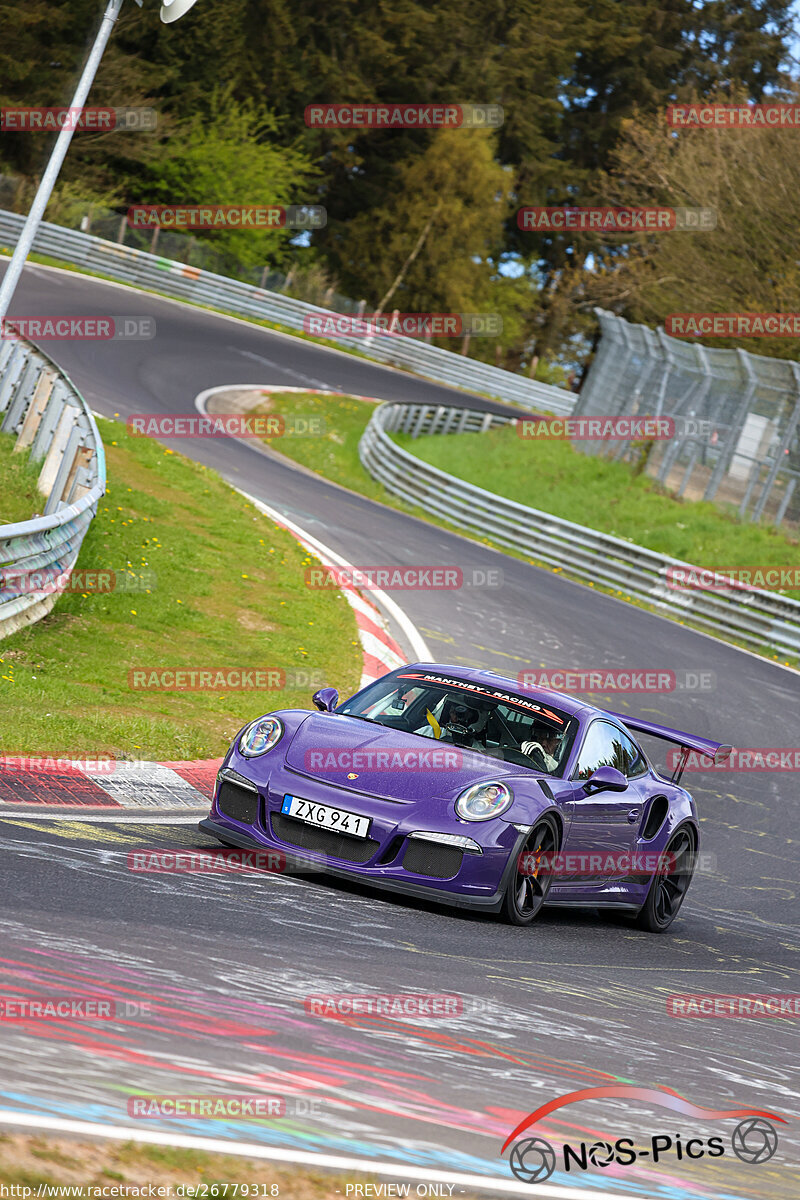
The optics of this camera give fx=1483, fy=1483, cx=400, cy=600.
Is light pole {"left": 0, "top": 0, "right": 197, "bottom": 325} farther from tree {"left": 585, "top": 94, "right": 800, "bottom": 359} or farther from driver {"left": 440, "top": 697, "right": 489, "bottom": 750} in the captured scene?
tree {"left": 585, "top": 94, "right": 800, "bottom": 359}

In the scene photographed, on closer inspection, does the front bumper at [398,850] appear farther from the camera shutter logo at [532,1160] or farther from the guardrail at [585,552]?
the guardrail at [585,552]

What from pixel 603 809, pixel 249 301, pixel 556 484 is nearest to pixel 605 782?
pixel 603 809

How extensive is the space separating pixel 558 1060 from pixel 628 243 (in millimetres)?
43096

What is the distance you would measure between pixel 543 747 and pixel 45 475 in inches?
344

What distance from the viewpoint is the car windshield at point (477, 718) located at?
333 inches

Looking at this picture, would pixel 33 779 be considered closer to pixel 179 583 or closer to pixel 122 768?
pixel 122 768

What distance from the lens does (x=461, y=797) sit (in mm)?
7645

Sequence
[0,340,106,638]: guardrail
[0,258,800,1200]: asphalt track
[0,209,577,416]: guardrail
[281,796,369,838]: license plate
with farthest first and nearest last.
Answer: [0,209,577,416]: guardrail < [0,340,106,638]: guardrail < [281,796,369,838]: license plate < [0,258,800,1200]: asphalt track

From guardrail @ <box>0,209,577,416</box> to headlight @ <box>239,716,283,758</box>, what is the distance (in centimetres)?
3285

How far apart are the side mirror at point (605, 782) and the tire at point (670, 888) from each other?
107 cm

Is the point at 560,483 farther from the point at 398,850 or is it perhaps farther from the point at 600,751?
the point at 398,850

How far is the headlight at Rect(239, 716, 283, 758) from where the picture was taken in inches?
314

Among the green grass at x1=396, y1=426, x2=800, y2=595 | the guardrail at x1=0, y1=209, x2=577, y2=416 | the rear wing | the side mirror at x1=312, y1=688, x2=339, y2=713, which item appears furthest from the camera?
the guardrail at x1=0, y1=209, x2=577, y2=416

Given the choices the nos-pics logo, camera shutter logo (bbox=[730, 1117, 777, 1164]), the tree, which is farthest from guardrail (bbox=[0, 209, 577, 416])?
camera shutter logo (bbox=[730, 1117, 777, 1164])
